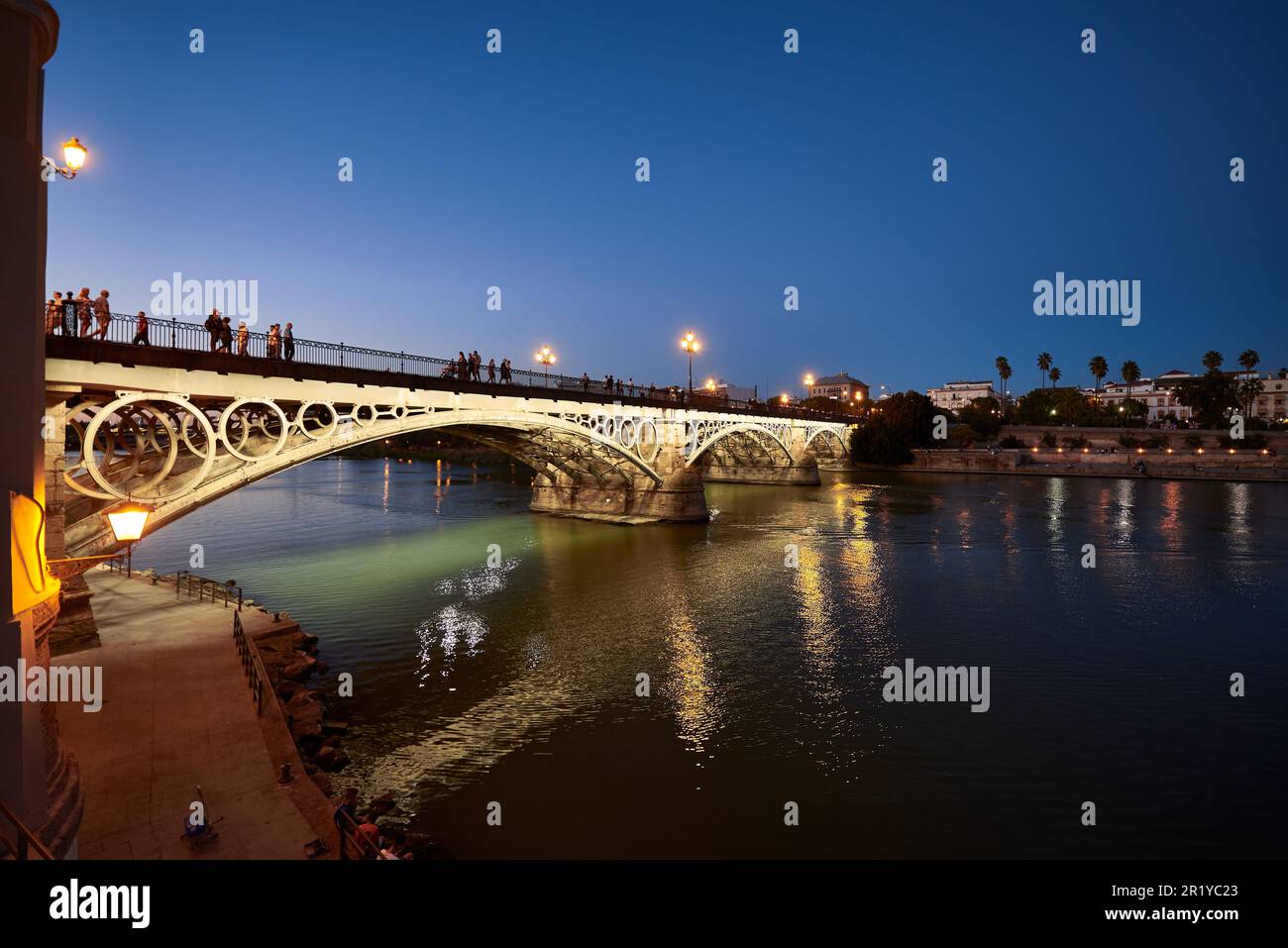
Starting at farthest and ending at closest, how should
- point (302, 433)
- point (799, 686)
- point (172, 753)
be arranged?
point (302, 433) < point (799, 686) < point (172, 753)

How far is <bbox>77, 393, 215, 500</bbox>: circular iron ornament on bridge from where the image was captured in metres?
13.0

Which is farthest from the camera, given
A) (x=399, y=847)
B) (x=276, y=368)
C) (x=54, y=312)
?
(x=276, y=368)

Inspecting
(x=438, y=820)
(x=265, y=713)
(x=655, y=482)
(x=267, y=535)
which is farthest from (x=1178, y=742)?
(x=267, y=535)

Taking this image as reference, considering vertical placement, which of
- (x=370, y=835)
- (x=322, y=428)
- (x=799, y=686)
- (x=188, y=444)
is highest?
(x=322, y=428)

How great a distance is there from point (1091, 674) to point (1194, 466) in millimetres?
80144

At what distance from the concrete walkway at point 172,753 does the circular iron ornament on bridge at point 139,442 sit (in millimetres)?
2875

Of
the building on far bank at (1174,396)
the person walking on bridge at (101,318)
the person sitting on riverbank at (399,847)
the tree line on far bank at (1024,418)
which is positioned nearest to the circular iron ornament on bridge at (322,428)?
the person walking on bridge at (101,318)

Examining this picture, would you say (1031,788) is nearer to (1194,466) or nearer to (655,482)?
(655,482)

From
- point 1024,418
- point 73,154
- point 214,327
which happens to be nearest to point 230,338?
point 214,327

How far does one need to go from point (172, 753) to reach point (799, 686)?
35.9ft

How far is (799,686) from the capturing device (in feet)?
47.6

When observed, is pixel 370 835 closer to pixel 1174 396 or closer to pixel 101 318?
pixel 101 318

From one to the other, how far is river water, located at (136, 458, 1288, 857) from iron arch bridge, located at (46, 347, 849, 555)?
3.64 m
